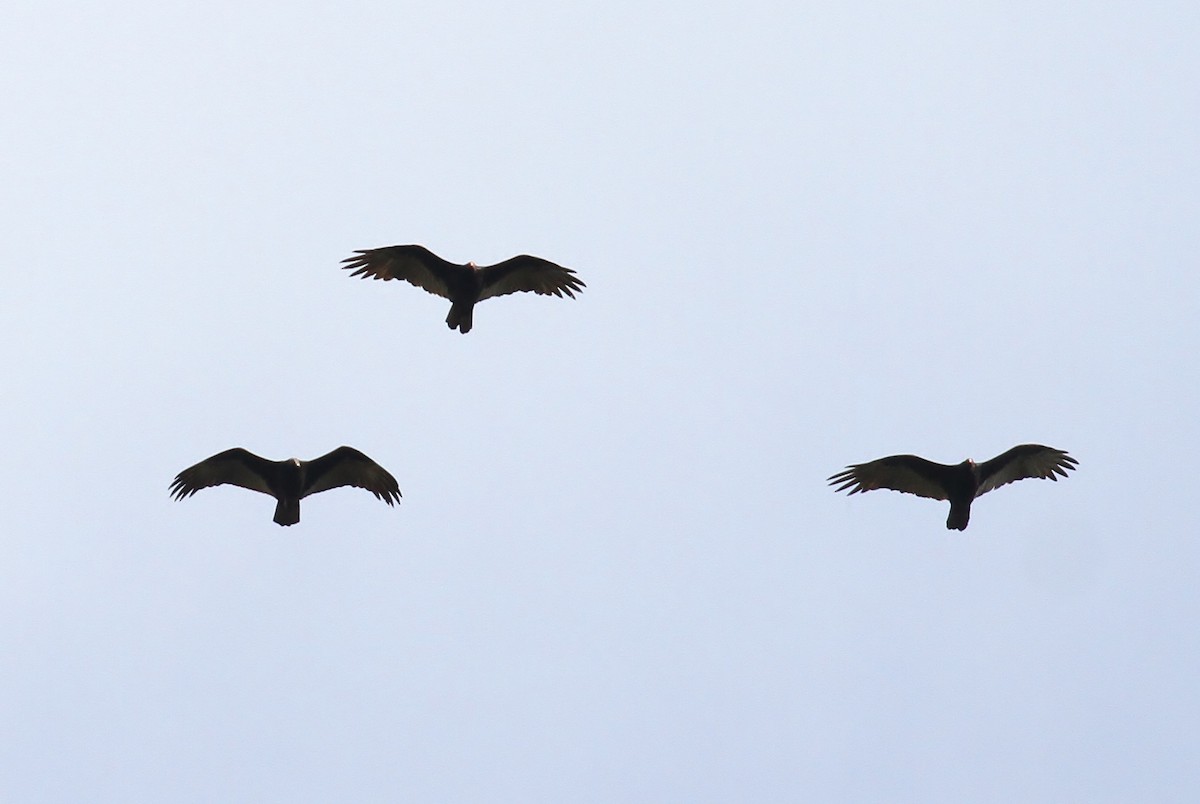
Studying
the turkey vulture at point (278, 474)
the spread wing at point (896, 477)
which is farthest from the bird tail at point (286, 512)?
the spread wing at point (896, 477)

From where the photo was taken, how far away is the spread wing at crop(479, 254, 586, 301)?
918 inches

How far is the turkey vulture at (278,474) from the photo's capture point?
70.4 ft

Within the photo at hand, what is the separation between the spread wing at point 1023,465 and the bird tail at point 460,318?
867 cm

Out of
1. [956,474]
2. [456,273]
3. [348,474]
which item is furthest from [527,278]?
[956,474]

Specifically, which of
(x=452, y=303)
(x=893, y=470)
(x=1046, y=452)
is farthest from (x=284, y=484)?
(x=1046, y=452)

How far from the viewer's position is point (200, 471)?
850 inches

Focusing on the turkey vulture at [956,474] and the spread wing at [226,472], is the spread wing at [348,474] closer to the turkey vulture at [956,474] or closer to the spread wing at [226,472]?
the spread wing at [226,472]

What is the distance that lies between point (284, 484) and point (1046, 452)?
1230 cm

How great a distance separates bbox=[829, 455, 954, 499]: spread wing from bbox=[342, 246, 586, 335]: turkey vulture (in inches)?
223

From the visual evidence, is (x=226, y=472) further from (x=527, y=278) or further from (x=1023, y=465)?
(x=1023, y=465)

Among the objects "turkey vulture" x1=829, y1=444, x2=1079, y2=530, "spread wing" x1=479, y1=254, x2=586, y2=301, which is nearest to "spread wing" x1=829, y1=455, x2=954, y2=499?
"turkey vulture" x1=829, y1=444, x2=1079, y2=530

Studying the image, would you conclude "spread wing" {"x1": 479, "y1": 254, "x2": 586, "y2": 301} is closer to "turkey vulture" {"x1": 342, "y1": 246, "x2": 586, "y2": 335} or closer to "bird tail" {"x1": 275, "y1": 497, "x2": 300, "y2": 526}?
"turkey vulture" {"x1": 342, "y1": 246, "x2": 586, "y2": 335}

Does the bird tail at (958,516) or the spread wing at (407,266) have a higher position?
the spread wing at (407,266)

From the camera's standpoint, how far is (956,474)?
22188mm
